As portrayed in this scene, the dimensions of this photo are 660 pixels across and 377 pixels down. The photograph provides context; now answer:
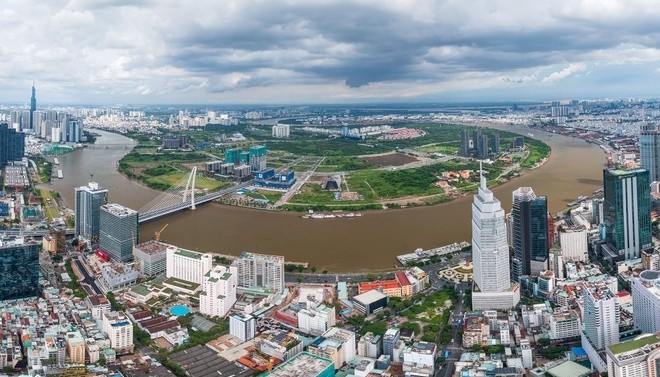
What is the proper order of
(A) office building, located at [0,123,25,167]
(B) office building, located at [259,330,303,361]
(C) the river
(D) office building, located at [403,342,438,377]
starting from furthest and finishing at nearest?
(A) office building, located at [0,123,25,167]
(C) the river
(B) office building, located at [259,330,303,361]
(D) office building, located at [403,342,438,377]

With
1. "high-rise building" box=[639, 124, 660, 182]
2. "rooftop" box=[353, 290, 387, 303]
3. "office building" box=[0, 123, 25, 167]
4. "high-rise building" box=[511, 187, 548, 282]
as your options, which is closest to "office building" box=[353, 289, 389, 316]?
"rooftop" box=[353, 290, 387, 303]

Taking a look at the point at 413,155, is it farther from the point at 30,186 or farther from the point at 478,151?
the point at 30,186

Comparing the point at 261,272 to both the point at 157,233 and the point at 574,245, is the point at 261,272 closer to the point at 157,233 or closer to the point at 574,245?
the point at 157,233

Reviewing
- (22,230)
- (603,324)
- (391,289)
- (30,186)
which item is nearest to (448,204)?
(391,289)

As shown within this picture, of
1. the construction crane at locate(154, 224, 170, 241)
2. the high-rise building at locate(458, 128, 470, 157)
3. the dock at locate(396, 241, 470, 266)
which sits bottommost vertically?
the dock at locate(396, 241, 470, 266)

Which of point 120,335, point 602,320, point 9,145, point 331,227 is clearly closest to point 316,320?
point 120,335

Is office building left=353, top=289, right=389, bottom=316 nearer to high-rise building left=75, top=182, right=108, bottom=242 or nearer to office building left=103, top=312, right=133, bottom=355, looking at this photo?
office building left=103, top=312, right=133, bottom=355

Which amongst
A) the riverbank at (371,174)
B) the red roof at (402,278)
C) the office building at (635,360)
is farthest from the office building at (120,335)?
the riverbank at (371,174)
